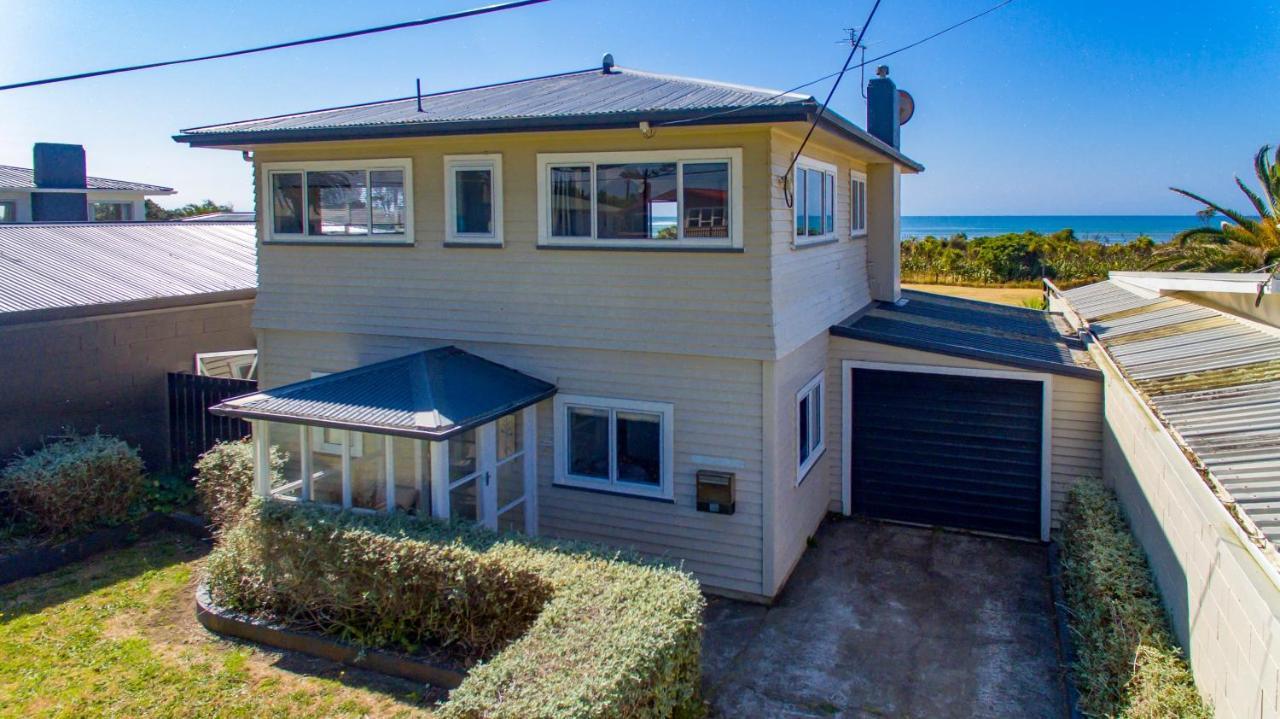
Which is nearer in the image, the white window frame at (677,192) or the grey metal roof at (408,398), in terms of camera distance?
the grey metal roof at (408,398)

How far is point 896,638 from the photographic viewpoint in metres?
7.79

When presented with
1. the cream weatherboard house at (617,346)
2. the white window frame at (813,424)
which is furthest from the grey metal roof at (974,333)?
the white window frame at (813,424)

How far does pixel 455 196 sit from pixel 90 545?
5.44 m

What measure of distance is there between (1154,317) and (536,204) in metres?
8.17

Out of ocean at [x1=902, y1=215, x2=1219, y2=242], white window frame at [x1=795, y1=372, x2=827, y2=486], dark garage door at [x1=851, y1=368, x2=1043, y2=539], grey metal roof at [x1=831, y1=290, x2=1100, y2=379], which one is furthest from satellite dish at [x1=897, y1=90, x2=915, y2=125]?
ocean at [x1=902, y1=215, x2=1219, y2=242]

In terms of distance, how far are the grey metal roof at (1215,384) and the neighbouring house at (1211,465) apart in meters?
0.01

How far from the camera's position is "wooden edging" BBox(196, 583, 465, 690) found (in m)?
6.61

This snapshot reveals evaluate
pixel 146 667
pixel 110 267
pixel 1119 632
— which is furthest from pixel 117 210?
pixel 1119 632

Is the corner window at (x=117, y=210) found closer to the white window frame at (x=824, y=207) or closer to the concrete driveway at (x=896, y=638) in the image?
the white window frame at (x=824, y=207)

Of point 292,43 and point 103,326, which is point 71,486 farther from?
point 292,43

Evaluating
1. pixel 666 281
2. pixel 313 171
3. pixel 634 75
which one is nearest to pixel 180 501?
pixel 313 171

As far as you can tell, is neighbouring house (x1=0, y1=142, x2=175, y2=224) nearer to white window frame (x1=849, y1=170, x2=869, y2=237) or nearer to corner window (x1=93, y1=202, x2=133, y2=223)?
corner window (x1=93, y1=202, x2=133, y2=223)

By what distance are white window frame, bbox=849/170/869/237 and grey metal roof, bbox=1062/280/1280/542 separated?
3.37 m

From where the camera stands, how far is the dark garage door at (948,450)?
10156 millimetres
